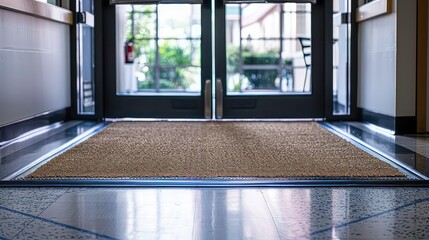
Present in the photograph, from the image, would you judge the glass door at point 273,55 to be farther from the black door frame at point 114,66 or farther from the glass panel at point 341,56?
the glass panel at point 341,56

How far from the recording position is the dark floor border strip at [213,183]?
2.89 meters

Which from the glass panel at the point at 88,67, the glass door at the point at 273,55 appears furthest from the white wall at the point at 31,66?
the glass door at the point at 273,55

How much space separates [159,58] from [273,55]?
1144 millimetres

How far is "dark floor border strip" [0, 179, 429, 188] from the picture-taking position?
9.50ft

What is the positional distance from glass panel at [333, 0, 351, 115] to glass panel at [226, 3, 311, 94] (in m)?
0.23

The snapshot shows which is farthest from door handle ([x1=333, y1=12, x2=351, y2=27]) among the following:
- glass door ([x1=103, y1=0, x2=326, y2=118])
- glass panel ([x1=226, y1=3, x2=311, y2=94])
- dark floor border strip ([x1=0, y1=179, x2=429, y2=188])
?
dark floor border strip ([x1=0, y1=179, x2=429, y2=188])

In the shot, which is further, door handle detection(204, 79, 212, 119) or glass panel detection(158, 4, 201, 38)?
glass panel detection(158, 4, 201, 38)

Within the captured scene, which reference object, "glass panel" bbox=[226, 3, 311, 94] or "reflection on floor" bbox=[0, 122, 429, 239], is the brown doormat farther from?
"glass panel" bbox=[226, 3, 311, 94]

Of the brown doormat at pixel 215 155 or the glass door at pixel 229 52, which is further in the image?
the glass door at pixel 229 52

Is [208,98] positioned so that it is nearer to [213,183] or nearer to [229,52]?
[229,52]

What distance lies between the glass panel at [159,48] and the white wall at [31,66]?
1.98ft

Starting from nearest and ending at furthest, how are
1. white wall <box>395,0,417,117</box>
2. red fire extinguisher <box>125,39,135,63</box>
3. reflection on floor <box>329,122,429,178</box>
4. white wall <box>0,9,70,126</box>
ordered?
reflection on floor <box>329,122,429,178</box>, white wall <box>0,9,70,126</box>, white wall <box>395,0,417,117</box>, red fire extinguisher <box>125,39,135,63</box>

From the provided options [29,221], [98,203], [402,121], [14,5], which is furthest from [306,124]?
[29,221]

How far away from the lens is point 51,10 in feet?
17.1
